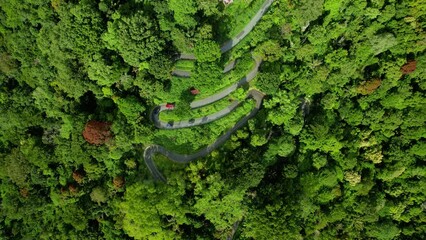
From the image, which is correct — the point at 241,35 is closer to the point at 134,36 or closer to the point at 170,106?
the point at 170,106

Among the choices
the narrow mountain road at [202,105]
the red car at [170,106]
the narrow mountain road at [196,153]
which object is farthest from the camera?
the narrow mountain road at [196,153]

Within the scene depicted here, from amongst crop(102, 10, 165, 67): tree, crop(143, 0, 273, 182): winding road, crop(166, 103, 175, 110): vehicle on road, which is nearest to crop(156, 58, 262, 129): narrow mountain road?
crop(143, 0, 273, 182): winding road

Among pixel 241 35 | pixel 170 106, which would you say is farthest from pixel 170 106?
pixel 241 35

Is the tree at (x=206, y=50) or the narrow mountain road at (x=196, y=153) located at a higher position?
the tree at (x=206, y=50)

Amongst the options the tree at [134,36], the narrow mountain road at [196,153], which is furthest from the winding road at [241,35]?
the narrow mountain road at [196,153]

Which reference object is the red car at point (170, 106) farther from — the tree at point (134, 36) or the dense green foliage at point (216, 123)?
the tree at point (134, 36)

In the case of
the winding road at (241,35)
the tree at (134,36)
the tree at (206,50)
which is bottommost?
the tree at (134,36)
